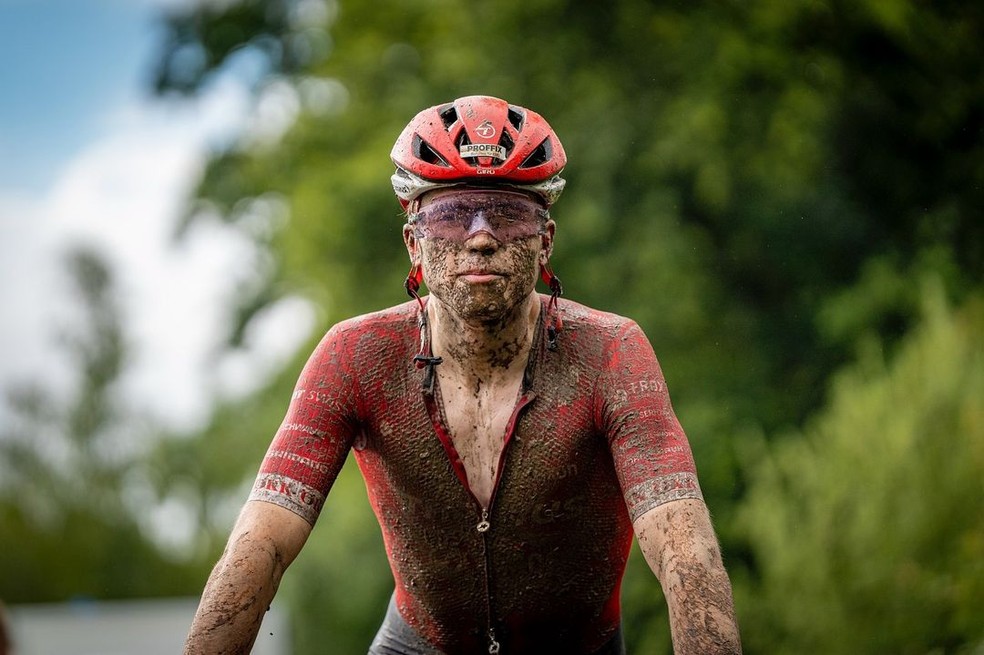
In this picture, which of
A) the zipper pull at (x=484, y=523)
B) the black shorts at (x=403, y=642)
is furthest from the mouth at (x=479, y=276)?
the black shorts at (x=403, y=642)

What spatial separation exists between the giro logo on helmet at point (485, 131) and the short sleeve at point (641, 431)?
0.77 m

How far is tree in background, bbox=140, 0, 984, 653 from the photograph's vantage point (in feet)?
59.9

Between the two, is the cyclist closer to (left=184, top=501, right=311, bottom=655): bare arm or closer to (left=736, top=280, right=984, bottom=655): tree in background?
(left=184, top=501, right=311, bottom=655): bare arm

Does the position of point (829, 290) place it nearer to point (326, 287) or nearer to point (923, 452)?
point (923, 452)

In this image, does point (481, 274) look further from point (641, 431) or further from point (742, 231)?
point (742, 231)

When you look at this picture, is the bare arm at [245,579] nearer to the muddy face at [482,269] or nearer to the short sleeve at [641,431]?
the muddy face at [482,269]

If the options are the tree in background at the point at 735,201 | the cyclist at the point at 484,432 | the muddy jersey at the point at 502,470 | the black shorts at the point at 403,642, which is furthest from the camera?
the tree in background at the point at 735,201

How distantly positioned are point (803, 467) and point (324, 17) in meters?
13.3

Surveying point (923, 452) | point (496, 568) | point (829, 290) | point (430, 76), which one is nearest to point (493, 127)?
point (496, 568)

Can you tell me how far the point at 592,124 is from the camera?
65.9 feet

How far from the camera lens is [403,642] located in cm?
548

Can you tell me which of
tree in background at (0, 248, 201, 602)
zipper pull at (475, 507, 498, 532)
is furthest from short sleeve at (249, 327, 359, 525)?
tree in background at (0, 248, 201, 602)

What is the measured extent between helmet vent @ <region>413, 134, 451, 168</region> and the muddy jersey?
0.57 meters

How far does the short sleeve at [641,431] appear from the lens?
4.62 meters
